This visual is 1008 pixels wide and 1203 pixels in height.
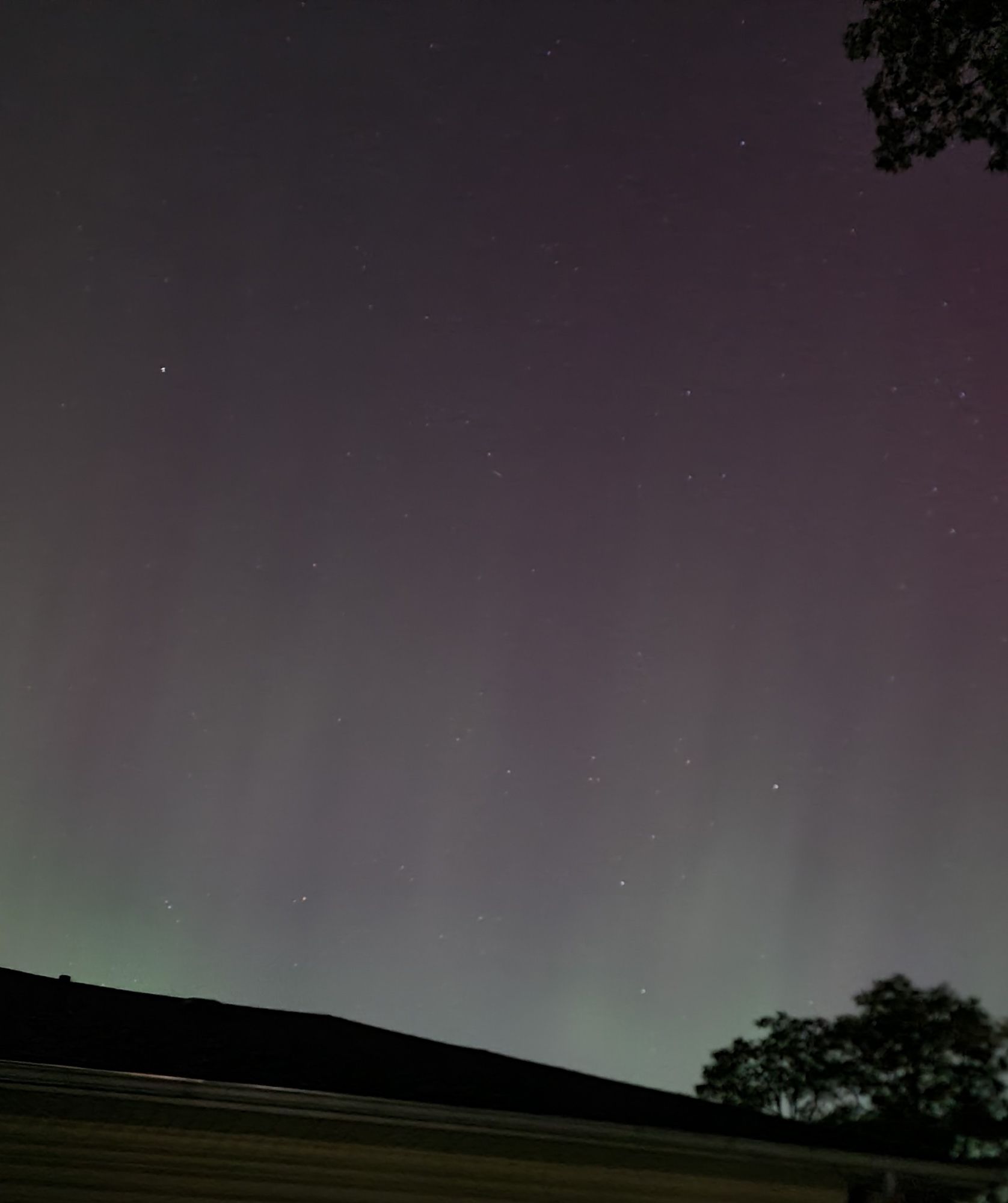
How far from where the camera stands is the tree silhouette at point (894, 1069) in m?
21.2

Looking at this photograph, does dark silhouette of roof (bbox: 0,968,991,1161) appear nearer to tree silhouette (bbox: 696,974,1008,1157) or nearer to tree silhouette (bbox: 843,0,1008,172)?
tree silhouette (bbox: 843,0,1008,172)

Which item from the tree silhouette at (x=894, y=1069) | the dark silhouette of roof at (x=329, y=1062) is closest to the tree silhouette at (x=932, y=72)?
the dark silhouette of roof at (x=329, y=1062)

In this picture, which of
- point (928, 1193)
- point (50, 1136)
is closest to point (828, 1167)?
point (928, 1193)

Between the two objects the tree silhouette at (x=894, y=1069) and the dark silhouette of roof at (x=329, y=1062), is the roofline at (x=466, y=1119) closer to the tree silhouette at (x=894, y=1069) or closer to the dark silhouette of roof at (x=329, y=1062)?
the dark silhouette of roof at (x=329, y=1062)

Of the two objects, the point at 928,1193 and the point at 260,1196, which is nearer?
the point at 260,1196

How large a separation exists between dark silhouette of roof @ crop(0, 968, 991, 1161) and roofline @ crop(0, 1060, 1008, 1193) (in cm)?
5

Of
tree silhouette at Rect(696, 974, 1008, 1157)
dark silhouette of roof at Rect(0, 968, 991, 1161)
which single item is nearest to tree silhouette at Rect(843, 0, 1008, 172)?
dark silhouette of roof at Rect(0, 968, 991, 1161)

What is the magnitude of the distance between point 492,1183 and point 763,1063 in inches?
721

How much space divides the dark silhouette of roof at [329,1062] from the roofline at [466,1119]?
1.9 inches

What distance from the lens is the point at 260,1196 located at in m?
6.97

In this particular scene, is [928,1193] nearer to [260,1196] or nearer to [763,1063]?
[260,1196]

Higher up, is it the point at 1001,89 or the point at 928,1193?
the point at 1001,89

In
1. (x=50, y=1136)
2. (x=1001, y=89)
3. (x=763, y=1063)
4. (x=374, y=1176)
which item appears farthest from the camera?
(x=763, y=1063)

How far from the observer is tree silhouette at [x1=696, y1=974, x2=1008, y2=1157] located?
2123cm
